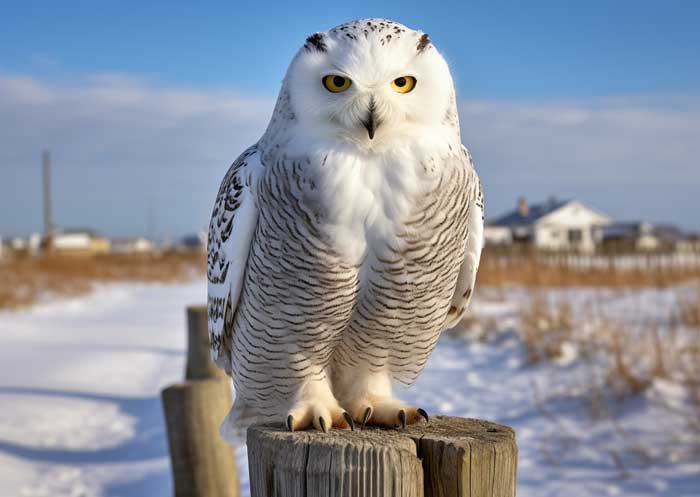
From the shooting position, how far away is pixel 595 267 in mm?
14781

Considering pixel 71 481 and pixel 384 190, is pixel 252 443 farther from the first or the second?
pixel 71 481

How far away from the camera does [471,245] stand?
2139 mm

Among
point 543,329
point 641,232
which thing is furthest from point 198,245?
point 543,329

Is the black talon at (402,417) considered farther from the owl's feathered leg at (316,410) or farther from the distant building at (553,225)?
the distant building at (553,225)

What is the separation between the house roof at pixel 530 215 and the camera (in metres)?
40.1

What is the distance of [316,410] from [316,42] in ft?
3.23

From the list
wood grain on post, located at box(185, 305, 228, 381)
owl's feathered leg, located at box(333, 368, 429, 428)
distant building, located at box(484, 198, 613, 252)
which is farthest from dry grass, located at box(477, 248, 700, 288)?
distant building, located at box(484, 198, 613, 252)

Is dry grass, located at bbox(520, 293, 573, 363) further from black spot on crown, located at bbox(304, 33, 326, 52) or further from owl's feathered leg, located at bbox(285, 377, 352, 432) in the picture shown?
black spot on crown, located at bbox(304, 33, 326, 52)

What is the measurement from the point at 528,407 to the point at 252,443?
16.6 feet

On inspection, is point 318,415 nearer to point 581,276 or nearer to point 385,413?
point 385,413

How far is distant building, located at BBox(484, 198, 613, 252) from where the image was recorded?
39.4 meters

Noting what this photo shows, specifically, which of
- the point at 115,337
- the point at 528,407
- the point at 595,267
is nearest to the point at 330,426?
the point at 528,407

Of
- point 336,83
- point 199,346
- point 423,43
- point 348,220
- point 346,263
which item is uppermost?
point 423,43

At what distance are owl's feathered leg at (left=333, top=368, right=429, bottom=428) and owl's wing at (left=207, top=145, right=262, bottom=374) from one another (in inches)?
16.0
